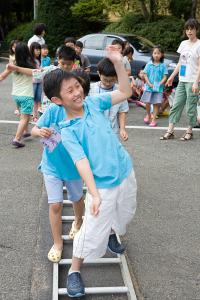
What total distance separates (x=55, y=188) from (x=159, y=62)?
221 inches

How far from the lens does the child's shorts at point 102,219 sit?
2.88 metres

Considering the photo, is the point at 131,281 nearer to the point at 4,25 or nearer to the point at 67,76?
the point at 67,76

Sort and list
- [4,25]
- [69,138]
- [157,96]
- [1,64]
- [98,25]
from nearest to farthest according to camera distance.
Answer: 1. [69,138]
2. [157,96]
3. [1,64]
4. [98,25]
5. [4,25]

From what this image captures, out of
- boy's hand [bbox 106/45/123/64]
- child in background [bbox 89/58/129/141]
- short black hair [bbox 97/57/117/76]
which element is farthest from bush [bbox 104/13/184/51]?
boy's hand [bbox 106/45/123/64]

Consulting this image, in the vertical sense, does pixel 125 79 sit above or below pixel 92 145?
above

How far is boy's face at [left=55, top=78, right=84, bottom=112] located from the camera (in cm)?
283

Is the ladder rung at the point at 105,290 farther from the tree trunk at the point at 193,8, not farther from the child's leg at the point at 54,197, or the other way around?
the tree trunk at the point at 193,8

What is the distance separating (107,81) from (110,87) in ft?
0.41

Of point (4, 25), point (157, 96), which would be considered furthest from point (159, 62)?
point (4, 25)

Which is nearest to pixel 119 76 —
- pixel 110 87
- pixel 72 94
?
pixel 72 94

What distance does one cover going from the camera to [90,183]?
268cm

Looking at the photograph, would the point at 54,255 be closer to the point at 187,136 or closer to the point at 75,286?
the point at 75,286

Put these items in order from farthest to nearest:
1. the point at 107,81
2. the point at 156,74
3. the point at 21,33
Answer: the point at 21,33
the point at 156,74
the point at 107,81

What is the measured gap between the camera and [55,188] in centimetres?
336
